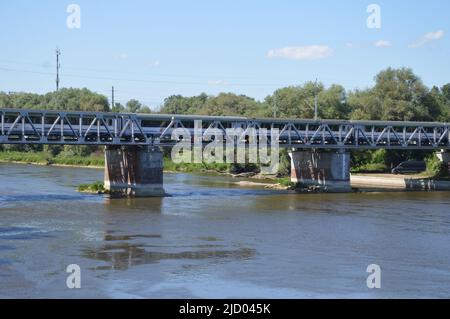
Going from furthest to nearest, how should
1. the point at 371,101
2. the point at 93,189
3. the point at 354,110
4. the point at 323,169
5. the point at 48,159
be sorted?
the point at 48,159 → the point at 354,110 → the point at 371,101 → the point at 323,169 → the point at 93,189

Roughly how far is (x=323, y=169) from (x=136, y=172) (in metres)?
22.6

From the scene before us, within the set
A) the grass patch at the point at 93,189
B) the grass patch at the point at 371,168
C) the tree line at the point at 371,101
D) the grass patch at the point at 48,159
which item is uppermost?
the tree line at the point at 371,101

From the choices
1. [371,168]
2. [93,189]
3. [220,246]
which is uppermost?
[371,168]

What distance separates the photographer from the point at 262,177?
102875 millimetres

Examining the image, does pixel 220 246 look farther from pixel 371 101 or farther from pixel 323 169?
pixel 371 101

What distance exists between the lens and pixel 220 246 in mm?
39469

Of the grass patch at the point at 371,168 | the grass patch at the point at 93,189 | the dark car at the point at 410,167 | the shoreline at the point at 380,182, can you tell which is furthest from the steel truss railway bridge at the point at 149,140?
the grass patch at the point at 371,168

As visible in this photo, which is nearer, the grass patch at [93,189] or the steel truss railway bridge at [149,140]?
the steel truss railway bridge at [149,140]

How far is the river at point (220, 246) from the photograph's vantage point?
96.6 ft

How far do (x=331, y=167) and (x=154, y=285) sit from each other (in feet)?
174

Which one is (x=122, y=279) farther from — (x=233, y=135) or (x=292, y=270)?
(x=233, y=135)

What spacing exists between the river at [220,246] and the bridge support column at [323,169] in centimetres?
1199

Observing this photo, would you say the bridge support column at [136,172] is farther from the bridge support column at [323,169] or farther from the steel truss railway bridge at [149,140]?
the bridge support column at [323,169]

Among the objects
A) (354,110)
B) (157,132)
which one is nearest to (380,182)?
(354,110)
